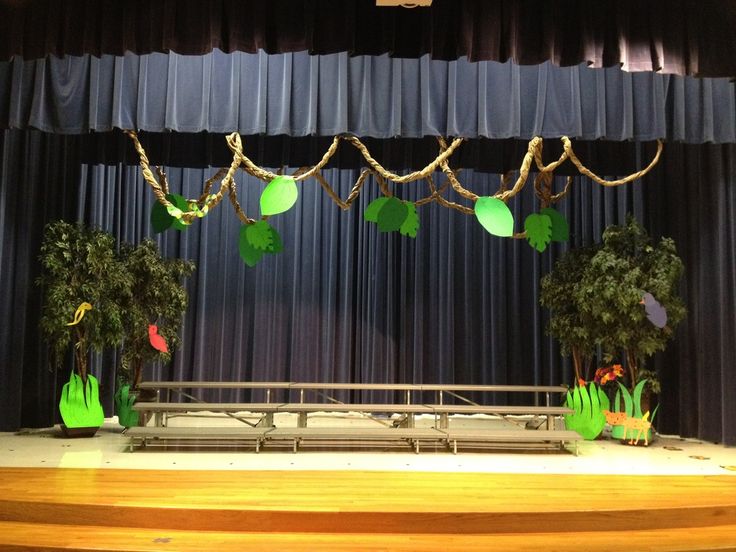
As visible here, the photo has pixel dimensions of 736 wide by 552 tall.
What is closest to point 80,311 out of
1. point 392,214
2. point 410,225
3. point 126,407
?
point 126,407

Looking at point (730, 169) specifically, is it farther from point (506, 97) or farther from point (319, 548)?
point (319, 548)

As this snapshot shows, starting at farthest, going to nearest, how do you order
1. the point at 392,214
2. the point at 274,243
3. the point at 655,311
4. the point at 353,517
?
the point at 274,243 → the point at 392,214 → the point at 655,311 → the point at 353,517

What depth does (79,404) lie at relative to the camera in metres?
7.21

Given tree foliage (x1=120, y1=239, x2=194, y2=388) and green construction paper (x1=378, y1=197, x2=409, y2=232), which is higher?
green construction paper (x1=378, y1=197, x2=409, y2=232)

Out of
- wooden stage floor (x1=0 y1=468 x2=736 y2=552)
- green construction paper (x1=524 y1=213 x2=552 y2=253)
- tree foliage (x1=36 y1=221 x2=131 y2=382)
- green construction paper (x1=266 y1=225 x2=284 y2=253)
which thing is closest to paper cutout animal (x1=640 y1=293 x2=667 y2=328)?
green construction paper (x1=524 y1=213 x2=552 y2=253)

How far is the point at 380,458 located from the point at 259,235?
115 inches

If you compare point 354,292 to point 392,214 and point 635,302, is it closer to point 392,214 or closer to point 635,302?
point 392,214

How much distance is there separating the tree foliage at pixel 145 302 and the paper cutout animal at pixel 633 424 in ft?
15.5

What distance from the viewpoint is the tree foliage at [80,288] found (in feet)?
23.0

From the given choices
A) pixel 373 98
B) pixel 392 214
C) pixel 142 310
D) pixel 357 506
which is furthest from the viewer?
pixel 142 310

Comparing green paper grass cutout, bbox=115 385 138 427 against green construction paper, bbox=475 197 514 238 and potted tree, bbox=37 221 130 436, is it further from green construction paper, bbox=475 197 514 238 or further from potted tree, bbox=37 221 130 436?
green construction paper, bbox=475 197 514 238

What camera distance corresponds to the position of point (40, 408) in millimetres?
7875

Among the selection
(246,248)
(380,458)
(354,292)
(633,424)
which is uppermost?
(246,248)

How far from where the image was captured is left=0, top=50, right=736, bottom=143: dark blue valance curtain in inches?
235
